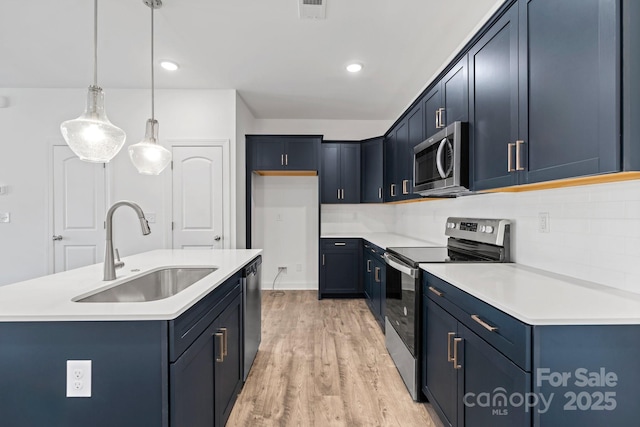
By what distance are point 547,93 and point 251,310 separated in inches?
88.2

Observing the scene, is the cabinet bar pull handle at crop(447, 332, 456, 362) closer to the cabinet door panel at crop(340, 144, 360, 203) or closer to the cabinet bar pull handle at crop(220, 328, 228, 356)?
the cabinet bar pull handle at crop(220, 328, 228, 356)

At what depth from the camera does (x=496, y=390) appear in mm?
1234

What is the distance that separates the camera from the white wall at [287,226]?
4930mm

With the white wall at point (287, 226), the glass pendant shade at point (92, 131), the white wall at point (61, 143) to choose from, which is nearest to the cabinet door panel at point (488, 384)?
the glass pendant shade at point (92, 131)

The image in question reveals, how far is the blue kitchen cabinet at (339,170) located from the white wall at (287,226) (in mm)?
373

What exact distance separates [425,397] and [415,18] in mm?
2681

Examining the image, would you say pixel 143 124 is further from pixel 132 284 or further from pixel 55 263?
pixel 132 284

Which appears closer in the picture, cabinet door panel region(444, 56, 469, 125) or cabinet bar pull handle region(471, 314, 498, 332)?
cabinet bar pull handle region(471, 314, 498, 332)

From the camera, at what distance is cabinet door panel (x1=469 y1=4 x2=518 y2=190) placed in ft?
5.25

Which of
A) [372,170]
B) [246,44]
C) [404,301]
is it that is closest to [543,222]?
[404,301]

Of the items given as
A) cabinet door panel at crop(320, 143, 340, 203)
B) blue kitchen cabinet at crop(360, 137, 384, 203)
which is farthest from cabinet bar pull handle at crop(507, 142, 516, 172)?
cabinet door panel at crop(320, 143, 340, 203)

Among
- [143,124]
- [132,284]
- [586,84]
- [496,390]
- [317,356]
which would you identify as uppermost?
[143,124]

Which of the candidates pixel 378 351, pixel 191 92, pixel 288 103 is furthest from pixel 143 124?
pixel 378 351

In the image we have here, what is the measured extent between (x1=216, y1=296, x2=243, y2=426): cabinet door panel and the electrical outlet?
184 centimetres
